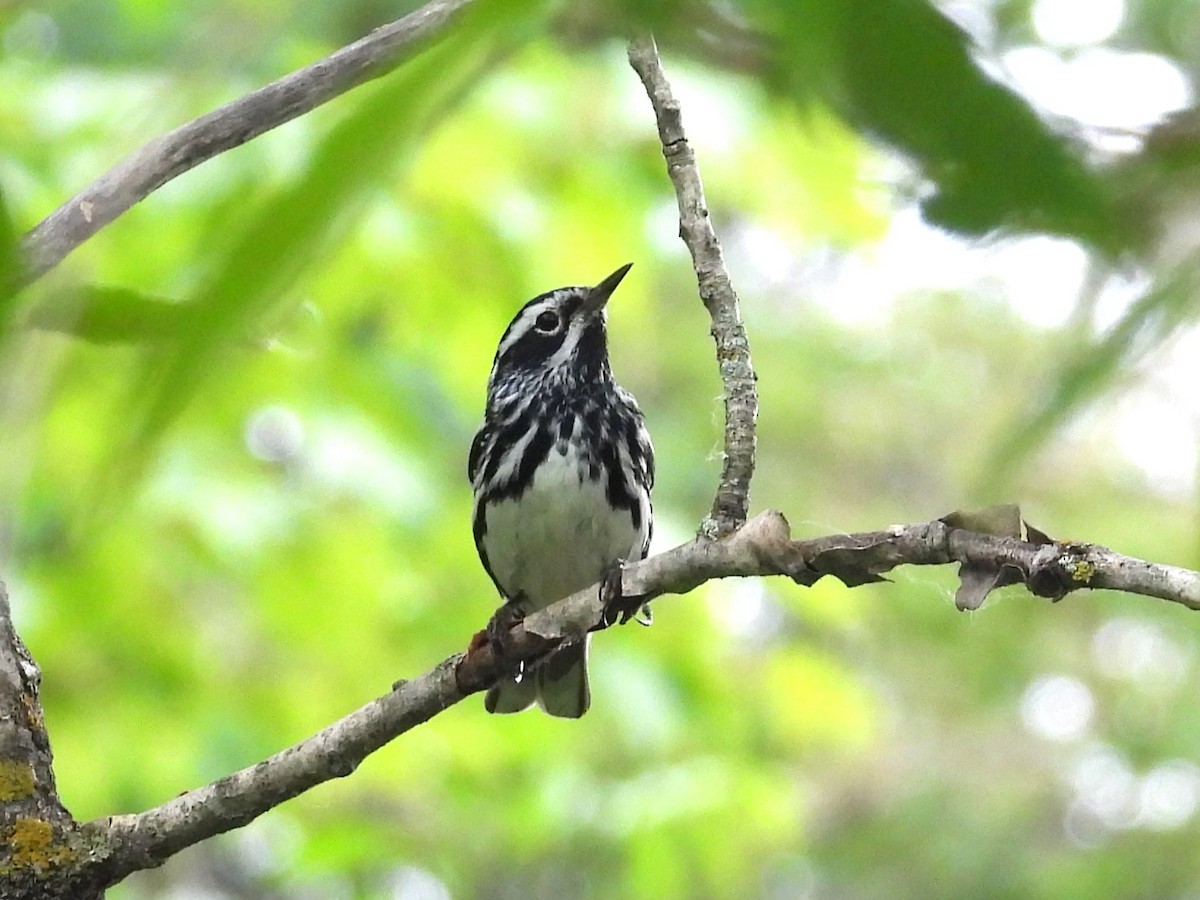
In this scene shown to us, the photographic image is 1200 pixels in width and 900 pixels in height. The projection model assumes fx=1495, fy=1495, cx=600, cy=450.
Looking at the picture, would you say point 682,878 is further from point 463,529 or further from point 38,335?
point 38,335

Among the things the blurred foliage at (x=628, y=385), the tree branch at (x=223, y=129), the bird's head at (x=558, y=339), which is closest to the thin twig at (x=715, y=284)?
the blurred foliage at (x=628, y=385)

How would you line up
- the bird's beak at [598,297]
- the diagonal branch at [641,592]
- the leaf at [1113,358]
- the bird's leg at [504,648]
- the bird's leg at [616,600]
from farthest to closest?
1. the bird's beak at [598,297]
2. the bird's leg at [504,648]
3. the bird's leg at [616,600]
4. the diagonal branch at [641,592]
5. the leaf at [1113,358]

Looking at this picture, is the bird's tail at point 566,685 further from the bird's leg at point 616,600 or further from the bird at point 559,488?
the bird's leg at point 616,600

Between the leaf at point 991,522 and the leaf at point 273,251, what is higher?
the leaf at point 991,522

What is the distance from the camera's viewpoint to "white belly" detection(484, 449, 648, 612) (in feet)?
12.0

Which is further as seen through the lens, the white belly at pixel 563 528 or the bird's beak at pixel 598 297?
the bird's beak at pixel 598 297

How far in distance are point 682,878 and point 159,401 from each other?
6.05 meters

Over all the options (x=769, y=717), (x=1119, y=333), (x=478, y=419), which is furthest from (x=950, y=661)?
(x=1119, y=333)

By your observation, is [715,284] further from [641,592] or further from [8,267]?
[8,267]

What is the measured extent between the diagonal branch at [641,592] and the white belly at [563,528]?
4.58ft

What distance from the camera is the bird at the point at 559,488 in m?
3.67

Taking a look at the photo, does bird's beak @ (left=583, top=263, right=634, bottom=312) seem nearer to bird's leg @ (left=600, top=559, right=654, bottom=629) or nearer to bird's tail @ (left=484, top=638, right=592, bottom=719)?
bird's tail @ (left=484, top=638, right=592, bottom=719)

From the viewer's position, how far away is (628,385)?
8961 millimetres

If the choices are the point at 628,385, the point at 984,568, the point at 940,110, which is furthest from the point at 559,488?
the point at 628,385
